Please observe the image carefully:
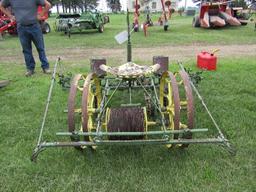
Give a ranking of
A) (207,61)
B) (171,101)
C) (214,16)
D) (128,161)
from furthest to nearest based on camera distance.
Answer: (214,16), (207,61), (171,101), (128,161)

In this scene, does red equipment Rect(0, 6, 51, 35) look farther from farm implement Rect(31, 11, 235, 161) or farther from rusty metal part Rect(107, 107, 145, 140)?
rusty metal part Rect(107, 107, 145, 140)

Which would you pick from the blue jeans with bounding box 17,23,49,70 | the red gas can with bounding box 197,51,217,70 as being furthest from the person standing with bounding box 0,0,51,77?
the red gas can with bounding box 197,51,217,70

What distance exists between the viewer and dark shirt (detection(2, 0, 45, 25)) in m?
7.02

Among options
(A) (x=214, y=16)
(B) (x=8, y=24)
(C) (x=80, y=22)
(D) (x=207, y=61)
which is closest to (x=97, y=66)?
(D) (x=207, y=61)

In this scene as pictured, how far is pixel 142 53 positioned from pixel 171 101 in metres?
6.59

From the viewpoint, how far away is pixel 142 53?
10578 mm

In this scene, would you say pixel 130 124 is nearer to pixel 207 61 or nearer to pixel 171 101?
pixel 171 101

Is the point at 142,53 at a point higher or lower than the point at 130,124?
lower

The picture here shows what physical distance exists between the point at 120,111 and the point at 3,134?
186 cm

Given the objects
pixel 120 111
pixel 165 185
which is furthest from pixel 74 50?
pixel 165 185

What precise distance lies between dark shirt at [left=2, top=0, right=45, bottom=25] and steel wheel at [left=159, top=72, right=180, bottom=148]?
391cm

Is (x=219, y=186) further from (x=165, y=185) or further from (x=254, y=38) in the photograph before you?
(x=254, y=38)

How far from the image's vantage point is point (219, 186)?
3.20m

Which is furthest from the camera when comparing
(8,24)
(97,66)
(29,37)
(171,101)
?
(8,24)
